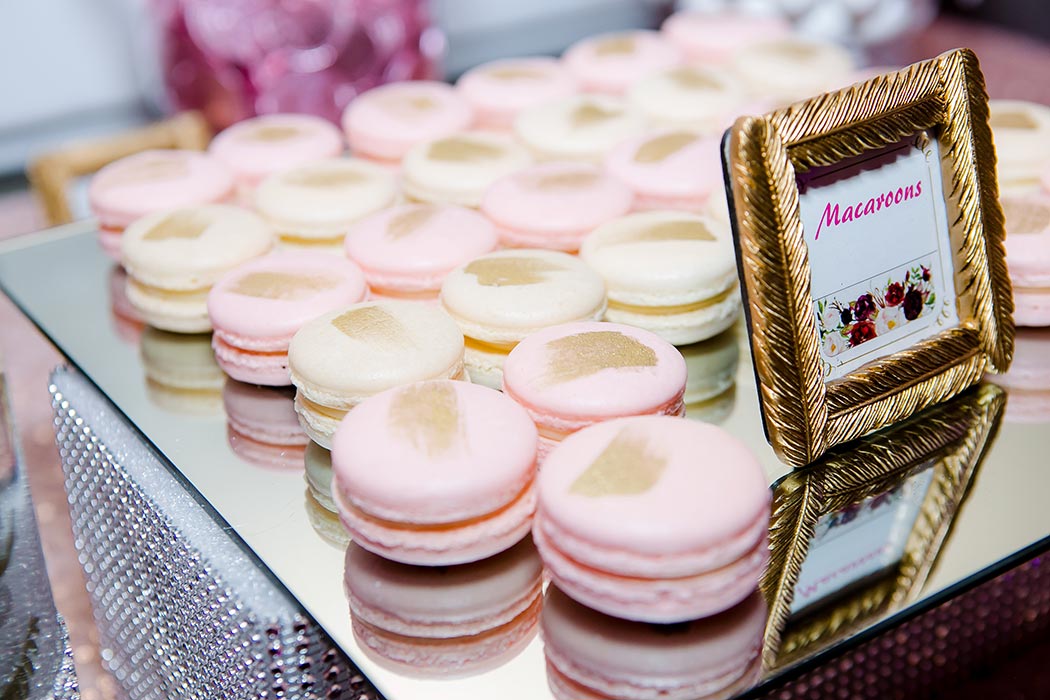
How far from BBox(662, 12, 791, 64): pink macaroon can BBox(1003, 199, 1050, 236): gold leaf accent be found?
80 cm

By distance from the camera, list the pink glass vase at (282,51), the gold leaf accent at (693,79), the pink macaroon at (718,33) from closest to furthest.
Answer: the gold leaf accent at (693,79) → the pink macaroon at (718,33) → the pink glass vase at (282,51)

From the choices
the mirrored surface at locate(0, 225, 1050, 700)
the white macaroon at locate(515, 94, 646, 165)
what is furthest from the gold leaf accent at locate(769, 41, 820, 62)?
the mirrored surface at locate(0, 225, 1050, 700)

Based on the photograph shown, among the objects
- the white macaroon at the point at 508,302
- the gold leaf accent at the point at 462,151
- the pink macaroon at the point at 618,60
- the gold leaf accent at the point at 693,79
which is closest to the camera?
the white macaroon at the point at 508,302

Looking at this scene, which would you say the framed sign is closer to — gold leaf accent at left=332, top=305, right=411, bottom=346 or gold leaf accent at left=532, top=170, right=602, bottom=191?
gold leaf accent at left=332, top=305, right=411, bottom=346

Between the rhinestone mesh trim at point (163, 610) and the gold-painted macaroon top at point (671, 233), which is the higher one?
the gold-painted macaroon top at point (671, 233)

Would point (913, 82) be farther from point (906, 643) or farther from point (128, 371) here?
point (128, 371)

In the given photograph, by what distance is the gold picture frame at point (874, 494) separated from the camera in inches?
33.3

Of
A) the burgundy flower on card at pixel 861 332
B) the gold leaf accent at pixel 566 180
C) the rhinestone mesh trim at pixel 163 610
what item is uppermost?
the burgundy flower on card at pixel 861 332

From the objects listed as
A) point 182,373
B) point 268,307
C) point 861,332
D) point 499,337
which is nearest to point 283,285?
point 268,307

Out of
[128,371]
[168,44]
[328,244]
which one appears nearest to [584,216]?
[328,244]

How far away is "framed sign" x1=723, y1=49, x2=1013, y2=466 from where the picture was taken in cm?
94

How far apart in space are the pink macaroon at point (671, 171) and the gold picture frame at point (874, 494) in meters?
0.47

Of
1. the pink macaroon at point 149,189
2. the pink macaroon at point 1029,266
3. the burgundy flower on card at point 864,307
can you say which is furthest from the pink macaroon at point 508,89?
the burgundy flower on card at point 864,307

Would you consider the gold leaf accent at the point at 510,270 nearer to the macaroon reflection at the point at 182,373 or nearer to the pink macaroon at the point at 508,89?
the macaroon reflection at the point at 182,373
